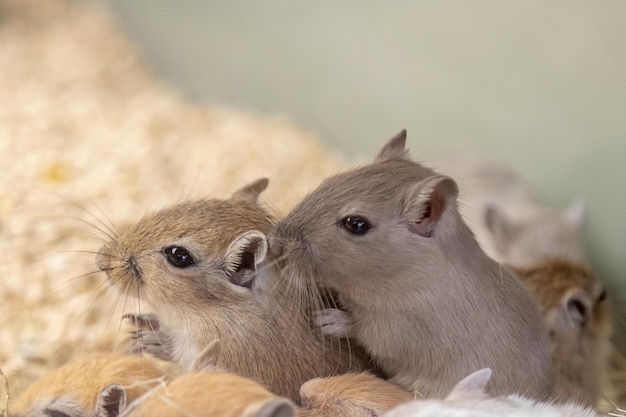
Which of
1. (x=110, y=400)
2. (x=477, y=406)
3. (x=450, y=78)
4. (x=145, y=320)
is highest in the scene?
(x=450, y=78)

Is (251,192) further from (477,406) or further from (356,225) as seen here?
(477,406)

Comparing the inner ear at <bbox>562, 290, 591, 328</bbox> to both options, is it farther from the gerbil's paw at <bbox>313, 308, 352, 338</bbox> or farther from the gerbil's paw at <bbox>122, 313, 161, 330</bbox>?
the gerbil's paw at <bbox>122, 313, 161, 330</bbox>

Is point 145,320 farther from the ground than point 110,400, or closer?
farther from the ground

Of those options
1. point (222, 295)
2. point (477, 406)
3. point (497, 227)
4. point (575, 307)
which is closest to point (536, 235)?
point (497, 227)

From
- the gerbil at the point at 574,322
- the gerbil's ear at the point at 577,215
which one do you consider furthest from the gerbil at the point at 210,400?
the gerbil's ear at the point at 577,215

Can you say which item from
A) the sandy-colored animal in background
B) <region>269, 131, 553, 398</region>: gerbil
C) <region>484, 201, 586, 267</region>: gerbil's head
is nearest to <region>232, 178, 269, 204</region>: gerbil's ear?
<region>269, 131, 553, 398</region>: gerbil

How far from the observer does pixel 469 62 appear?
4.76 metres

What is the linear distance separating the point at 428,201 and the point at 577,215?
2442 mm

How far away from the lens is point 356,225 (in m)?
2.32

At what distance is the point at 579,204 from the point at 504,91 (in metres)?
0.87

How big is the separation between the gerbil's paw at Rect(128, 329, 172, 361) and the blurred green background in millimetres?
2408

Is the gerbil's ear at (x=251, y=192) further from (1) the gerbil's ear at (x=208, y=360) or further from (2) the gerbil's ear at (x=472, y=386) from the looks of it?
(2) the gerbil's ear at (x=472, y=386)

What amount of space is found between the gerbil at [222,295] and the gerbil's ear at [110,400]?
1.24 ft

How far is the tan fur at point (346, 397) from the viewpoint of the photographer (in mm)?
2182
